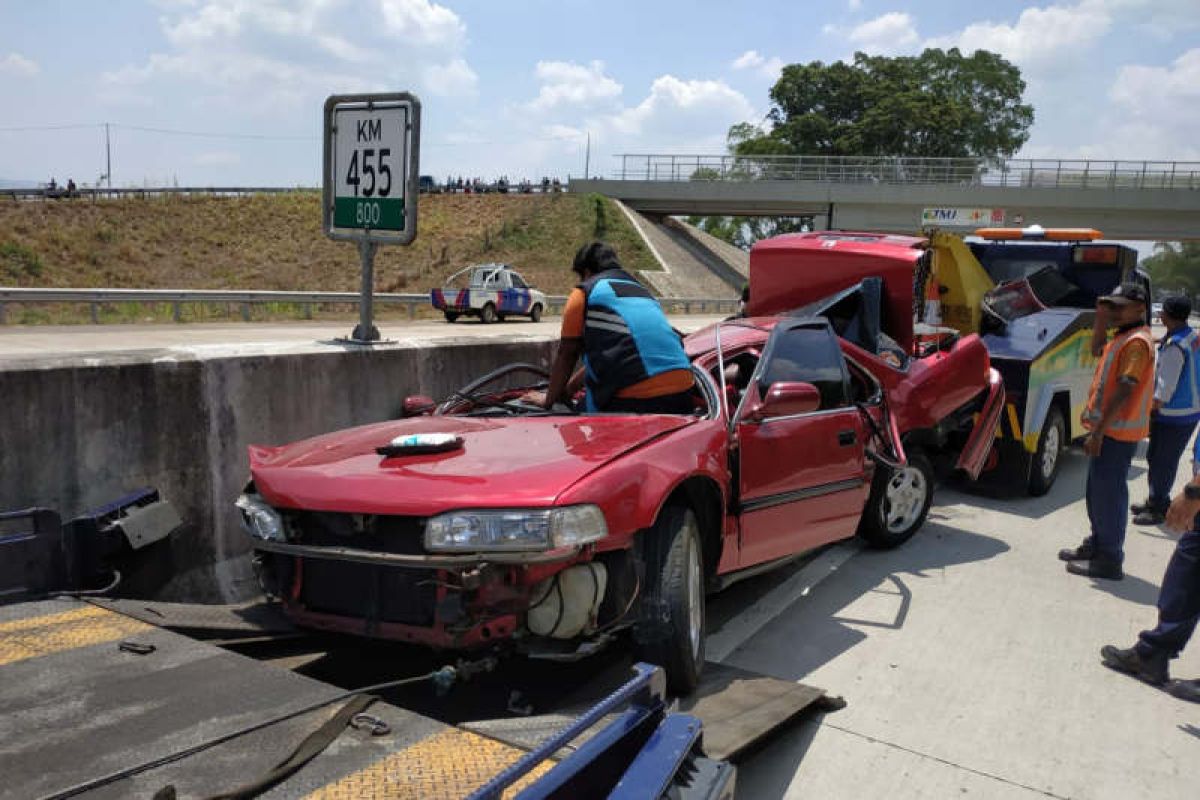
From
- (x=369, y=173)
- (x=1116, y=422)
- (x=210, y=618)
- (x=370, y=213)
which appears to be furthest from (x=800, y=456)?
(x=369, y=173)

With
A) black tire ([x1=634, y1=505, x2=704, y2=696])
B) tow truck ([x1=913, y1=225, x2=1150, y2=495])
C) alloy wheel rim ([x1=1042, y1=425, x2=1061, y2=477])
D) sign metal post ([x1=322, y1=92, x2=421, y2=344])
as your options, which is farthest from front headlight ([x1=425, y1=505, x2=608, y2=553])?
alloy wheel rim ([x1=1042, y1=425, x2=1061, y2=477])

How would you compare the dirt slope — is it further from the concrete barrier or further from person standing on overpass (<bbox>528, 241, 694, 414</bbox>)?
person standing on overpass (<bbox>528, 241, 694, 414</bbox>)

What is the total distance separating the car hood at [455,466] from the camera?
10.7 feet

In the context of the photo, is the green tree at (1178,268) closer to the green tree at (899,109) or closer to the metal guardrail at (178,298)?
the green tree at (899,109)

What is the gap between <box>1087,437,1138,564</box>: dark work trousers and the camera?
5.90 metres

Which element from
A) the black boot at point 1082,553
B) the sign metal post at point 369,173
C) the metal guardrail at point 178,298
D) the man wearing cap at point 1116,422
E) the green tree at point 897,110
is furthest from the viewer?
the green tree at point 897,110

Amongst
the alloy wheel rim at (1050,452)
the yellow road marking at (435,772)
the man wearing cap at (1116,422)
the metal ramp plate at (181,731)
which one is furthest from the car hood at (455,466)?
the alloy wheel rim at (1050,452)

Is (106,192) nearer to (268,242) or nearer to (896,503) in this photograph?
(268,242)

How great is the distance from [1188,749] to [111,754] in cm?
400

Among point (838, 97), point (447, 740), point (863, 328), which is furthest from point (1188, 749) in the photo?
point (838, 97)

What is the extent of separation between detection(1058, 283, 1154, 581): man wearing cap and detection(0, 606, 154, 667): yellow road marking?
5.58 m

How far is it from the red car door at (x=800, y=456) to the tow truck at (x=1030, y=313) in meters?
2.74

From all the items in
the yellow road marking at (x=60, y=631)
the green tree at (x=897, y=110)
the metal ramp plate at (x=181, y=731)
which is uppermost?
the green tree at (x=897, y=110)

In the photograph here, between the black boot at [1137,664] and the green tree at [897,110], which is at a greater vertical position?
the green tree at [897,110]
